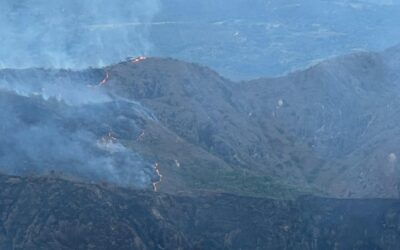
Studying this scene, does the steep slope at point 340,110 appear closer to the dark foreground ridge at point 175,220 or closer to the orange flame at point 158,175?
the dark foreground ridge at point 175,220

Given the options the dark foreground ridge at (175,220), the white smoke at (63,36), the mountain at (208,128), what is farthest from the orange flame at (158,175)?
the white smoke at (63,36)

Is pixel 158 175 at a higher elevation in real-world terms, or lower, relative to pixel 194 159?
lower

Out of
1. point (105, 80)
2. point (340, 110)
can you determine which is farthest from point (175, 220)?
point (340, 110)

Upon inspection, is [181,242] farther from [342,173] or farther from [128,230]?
[342,173]

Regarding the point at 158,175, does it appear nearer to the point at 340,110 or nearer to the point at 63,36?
the point at 340,110

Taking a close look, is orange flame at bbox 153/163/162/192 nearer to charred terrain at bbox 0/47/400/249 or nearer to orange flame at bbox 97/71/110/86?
charred terrain at bbox 0/47/400/249

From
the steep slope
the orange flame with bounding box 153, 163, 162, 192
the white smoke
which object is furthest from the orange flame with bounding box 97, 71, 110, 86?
the white smoke
